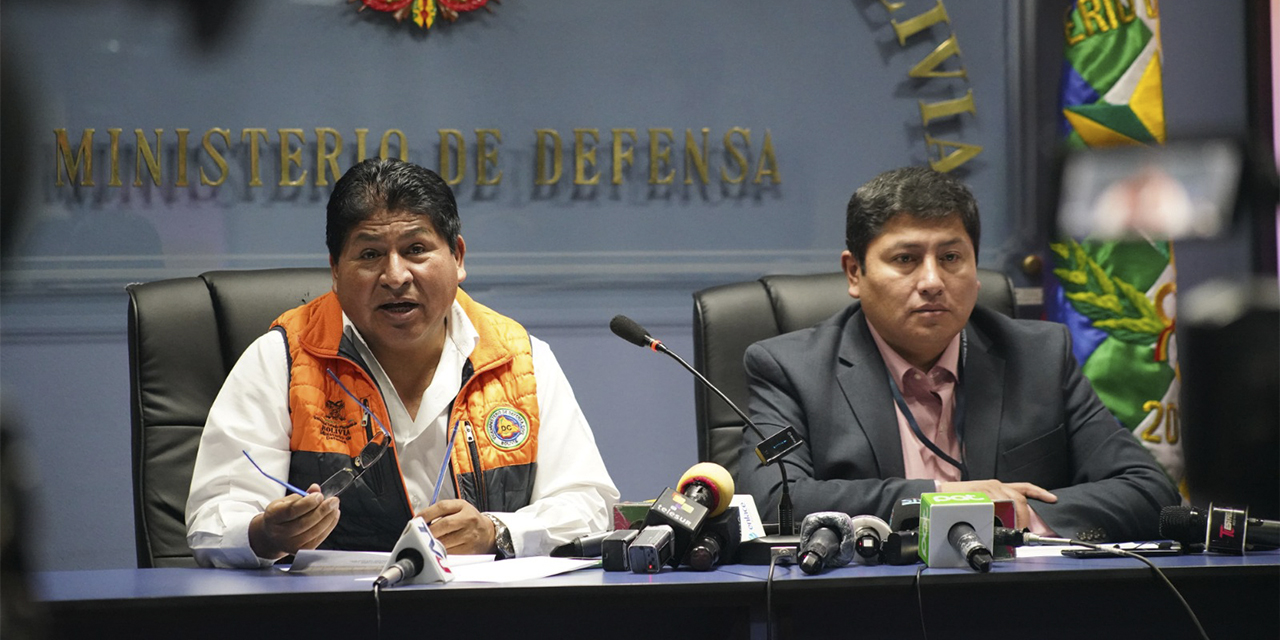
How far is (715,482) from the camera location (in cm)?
161

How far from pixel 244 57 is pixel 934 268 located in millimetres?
2013

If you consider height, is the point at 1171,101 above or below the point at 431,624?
above

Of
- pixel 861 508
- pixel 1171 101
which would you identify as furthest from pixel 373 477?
pixel 1171 101

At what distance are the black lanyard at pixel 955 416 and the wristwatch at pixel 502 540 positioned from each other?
2.69 feet

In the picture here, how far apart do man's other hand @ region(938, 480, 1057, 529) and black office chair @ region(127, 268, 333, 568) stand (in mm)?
1313

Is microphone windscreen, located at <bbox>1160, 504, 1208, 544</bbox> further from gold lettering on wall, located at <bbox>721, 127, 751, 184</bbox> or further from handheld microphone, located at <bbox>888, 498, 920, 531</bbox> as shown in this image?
gold lettering on wall, located at <bbox>721, 127, 751, 184</bbox>

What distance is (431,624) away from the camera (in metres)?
1.46

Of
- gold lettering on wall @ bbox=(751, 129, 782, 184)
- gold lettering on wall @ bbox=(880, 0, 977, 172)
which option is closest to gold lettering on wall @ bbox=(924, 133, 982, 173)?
gold lettering on wall @ bbox=(880, 0, 977, 172)

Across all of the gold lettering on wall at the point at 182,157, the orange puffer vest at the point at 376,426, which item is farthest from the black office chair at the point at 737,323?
the gold lettering on wall at the point at 182,157

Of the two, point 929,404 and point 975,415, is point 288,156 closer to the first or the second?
point 929,404

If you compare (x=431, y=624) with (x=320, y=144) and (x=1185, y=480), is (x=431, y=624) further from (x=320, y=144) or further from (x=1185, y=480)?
(x=1185, y=480)

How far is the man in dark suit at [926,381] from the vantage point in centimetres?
223

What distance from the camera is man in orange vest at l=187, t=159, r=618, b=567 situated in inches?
79.7

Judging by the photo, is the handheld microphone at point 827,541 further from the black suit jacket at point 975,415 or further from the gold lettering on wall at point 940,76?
the gold lettering on wall at point 940,76
